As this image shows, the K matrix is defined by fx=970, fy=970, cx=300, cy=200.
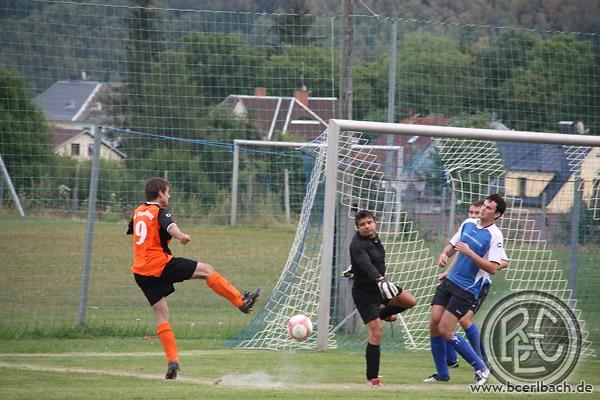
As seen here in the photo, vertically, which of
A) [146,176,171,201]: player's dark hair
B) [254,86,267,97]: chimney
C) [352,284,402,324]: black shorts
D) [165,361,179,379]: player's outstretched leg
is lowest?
[165,361,179,379]: player's outstretched leg

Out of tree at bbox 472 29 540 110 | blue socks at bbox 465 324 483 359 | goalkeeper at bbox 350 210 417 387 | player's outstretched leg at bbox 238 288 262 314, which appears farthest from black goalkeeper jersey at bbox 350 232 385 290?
tree at bbox 472 29 540 110

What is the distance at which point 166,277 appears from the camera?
962 cm

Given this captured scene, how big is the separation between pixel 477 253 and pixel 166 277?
10.3 ft

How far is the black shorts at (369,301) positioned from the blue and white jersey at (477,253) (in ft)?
2.13

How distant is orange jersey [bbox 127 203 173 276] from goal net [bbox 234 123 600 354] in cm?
266

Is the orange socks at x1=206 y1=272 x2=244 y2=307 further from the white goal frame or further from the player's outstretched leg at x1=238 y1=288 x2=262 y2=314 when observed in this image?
the white goal frame

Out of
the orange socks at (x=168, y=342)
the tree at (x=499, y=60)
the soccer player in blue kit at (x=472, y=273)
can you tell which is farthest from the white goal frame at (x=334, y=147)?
the tree at (x=499, y=60)

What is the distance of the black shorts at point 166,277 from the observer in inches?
378

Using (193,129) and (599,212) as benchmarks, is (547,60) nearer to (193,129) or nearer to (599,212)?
(599,212)

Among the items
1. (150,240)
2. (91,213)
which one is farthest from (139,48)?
(150,240)

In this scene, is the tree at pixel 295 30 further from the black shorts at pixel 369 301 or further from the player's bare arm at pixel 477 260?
the player's bare arm at pixel 477 260

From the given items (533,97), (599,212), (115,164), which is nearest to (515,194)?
(599,212)

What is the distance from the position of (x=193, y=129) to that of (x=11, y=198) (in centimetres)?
419

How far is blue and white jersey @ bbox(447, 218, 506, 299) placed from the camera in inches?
384
